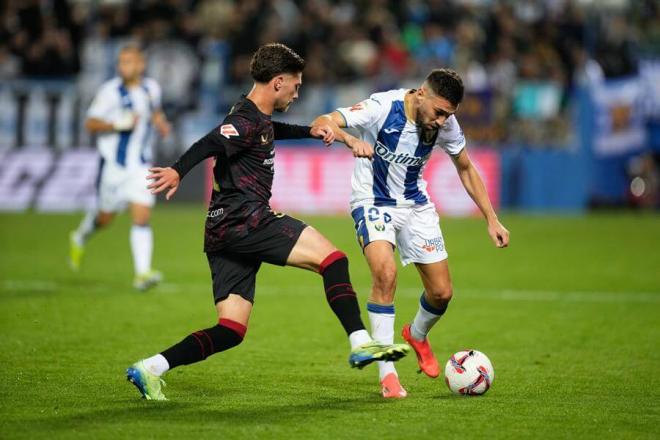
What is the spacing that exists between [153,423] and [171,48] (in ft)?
61.5

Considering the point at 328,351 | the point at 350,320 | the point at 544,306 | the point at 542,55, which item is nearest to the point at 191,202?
the point at 542,55

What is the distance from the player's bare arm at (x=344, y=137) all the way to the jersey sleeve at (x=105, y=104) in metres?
5.88

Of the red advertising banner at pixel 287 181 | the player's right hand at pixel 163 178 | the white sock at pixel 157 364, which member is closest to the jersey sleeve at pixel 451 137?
the player's right hand at pixel 163 178

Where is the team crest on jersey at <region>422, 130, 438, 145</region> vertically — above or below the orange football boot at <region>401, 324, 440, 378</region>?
above

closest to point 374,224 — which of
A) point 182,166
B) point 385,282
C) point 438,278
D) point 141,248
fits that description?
point 385,282

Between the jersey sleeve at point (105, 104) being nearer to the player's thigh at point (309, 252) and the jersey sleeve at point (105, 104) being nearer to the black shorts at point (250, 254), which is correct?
the black shorts at point (250, 254)

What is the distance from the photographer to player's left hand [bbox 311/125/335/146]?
22.9ft

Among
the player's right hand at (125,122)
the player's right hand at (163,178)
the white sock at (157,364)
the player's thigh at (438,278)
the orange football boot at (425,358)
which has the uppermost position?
the player's right hand at (125,122)

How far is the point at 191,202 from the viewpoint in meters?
24.6

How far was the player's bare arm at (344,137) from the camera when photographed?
684 cm

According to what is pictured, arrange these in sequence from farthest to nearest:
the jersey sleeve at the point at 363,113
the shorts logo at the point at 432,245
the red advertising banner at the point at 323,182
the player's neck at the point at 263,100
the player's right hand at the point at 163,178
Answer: the red advertising banner at the point at 323,182, the shorts logo at the point at 432,245, the jersey sleeve at the point at 363,113, the player's neck at the point at 263,100, the player's right hand at the point at 163,178

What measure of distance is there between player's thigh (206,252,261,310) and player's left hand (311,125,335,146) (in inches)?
35.0

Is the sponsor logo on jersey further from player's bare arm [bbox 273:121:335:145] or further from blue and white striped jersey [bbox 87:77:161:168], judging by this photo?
blue and white striped jersey [bbox 87:77:161:168]

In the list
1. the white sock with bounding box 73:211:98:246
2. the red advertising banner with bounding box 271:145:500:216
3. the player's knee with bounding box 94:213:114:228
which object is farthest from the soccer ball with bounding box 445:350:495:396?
the red advertising banner with bounding box 271:145:500:216
